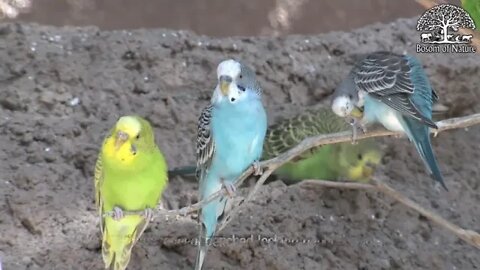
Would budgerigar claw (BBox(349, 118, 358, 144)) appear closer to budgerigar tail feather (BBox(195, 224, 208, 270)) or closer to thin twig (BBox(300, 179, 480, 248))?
thin twig (BBox(300, 179, 480, 248))

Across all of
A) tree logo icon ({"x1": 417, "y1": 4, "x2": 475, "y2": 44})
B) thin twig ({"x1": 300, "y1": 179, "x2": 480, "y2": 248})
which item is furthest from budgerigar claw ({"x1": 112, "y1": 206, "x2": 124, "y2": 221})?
tree logo icon ({"x1": 417, "y1": 4, "x2": 475, "y2": 44})

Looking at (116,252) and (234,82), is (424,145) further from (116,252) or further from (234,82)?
(116,252)

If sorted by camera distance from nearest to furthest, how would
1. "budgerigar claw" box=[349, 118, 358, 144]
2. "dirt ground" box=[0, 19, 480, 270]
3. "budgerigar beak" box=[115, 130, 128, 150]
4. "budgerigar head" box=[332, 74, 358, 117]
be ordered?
"budgerigar beak" box=[115, 130, 128, 150] → "budgerigar claw" box=[349, 118, 358, 144] → "budgerigar head" box=[332, 74, 358, 117] → "dirt ground" box=[0, 19, 480, 270]

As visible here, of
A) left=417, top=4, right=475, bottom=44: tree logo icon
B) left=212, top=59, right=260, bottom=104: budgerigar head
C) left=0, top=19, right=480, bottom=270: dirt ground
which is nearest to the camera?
left=212, top=59, right=260, bottom=104: budgerigar head

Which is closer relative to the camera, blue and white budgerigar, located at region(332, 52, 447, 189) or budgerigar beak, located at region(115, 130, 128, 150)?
budgerigar beak, located at region(115, 130, 128, 150)

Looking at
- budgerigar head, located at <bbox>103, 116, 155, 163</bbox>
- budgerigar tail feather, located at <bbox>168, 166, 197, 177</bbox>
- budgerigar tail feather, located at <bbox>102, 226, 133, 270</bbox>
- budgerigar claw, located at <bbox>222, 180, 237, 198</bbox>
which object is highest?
budgerigar head, located at <bbox>103, 116, 155, 163</bbox>

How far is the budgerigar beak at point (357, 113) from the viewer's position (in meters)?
2.13

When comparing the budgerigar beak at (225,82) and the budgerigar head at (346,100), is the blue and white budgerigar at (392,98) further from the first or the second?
the budgerigar beak at (225,82)

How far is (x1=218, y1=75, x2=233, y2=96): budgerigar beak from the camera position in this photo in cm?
183

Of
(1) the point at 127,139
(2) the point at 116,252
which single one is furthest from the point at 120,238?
(1) the point at 127,139

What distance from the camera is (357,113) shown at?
2.14 m

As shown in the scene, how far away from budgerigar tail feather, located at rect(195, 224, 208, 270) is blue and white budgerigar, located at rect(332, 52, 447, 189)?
1.56 feet

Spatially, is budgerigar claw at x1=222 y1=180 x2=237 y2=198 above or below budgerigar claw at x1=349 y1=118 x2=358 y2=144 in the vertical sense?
below

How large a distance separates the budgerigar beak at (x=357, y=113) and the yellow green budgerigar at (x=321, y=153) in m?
0.27
